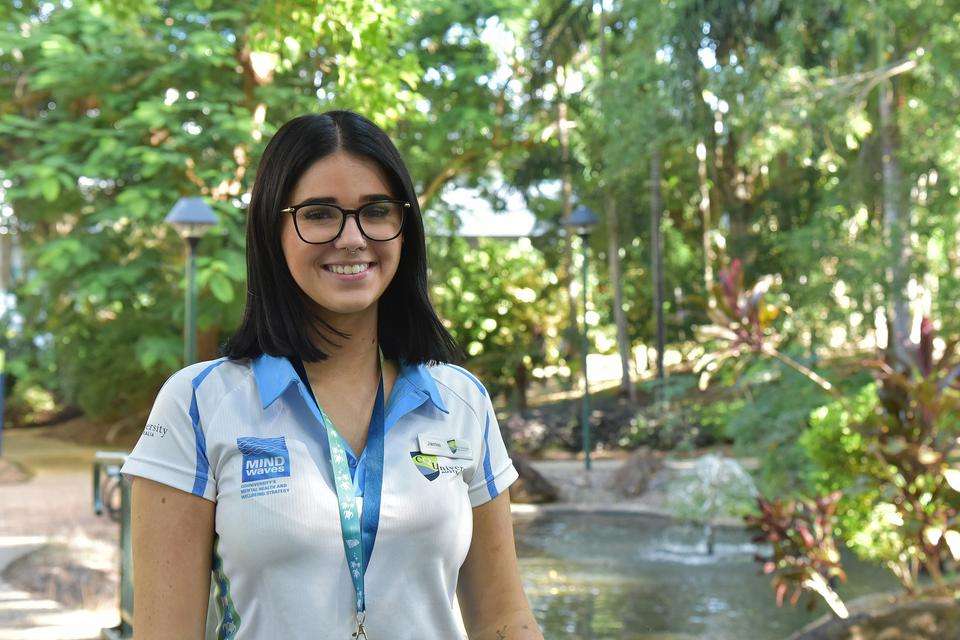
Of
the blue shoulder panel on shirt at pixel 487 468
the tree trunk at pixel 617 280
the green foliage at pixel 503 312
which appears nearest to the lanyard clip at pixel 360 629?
the blue shoulder panel on shirt at pixel 487 468

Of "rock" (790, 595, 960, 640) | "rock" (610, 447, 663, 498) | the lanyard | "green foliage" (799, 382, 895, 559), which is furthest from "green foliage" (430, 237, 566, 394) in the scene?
the lanyard

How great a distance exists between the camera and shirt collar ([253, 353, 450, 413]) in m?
1.53

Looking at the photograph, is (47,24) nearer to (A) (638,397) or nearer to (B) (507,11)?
(B) (507,11)

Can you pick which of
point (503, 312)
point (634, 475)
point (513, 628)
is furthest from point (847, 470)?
point (503, 312)

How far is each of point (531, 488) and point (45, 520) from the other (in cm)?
535

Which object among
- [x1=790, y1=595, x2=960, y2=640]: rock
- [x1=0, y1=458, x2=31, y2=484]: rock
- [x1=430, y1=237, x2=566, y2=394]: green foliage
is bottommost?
[x1=0, y1=458, x2=31, y2=484]: rock

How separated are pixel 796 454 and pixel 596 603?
3005mm

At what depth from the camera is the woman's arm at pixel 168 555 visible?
4.80 feet

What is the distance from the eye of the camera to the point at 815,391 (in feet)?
37.7

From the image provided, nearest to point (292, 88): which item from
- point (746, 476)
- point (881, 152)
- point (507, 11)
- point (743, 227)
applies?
point (507, 11)

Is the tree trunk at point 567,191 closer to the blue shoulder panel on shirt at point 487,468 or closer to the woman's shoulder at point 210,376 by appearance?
the blue shoulder panel on shirt at point 487,468

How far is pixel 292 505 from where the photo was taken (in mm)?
1466

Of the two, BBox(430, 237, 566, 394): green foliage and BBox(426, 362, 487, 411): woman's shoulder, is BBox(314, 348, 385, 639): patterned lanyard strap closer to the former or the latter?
BBox(426, 362, 487, 411): woman's shoulder

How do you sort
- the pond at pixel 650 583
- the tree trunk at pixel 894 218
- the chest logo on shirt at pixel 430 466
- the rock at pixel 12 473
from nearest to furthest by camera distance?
the chest logo on shirt at pixel 430 466 < the pond at pixel 650 583 < the tree trunk at pixel 894 218 < the rock at pixel 12 473
